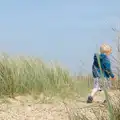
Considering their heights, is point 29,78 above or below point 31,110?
above

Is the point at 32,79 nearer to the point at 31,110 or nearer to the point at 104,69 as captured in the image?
the point at 31,110

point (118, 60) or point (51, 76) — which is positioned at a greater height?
point (118, 60)

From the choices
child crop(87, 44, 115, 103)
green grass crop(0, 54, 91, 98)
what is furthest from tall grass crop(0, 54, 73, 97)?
child crop(87, 44, 115, 103)

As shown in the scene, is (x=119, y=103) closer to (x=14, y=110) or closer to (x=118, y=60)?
(x=118, y=60)

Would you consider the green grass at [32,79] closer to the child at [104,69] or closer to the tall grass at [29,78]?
the tall grass at [29,78]

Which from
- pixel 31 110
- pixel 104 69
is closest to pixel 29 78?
pixel 31 110

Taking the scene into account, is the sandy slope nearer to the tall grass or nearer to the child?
the tall grass

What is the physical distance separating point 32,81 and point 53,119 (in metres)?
2.10

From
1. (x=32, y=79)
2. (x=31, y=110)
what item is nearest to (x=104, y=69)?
(x=31, y=110)

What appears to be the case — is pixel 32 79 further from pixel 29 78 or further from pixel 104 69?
pixel 104 69

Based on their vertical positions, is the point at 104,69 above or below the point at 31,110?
above

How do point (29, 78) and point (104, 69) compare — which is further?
point (29, 78)

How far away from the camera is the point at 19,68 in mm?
7656

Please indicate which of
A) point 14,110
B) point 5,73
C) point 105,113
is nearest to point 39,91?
point 5,73
